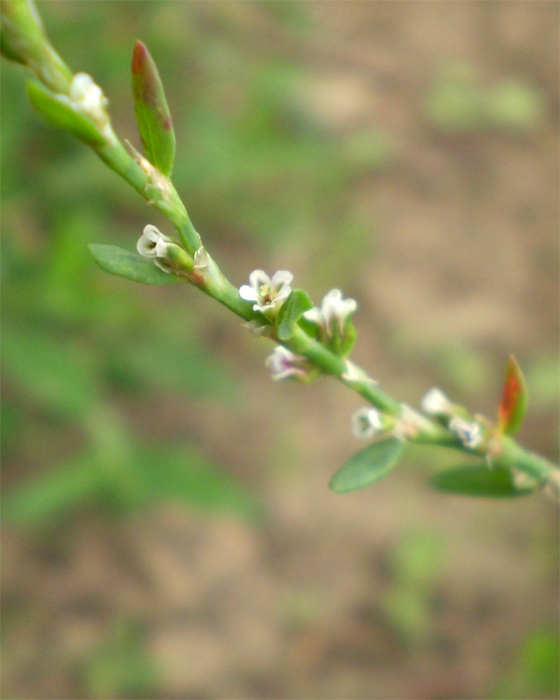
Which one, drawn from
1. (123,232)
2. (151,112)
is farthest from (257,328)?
(123,232)

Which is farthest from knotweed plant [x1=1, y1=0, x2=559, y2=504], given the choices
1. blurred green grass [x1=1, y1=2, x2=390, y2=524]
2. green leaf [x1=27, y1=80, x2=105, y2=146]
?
blurred green grass [x1=1, y1=2, x2=390, y2=524]

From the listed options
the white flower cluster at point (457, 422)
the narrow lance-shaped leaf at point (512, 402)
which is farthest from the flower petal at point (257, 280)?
the narrow lance-shaped leaf at point (512, 402)

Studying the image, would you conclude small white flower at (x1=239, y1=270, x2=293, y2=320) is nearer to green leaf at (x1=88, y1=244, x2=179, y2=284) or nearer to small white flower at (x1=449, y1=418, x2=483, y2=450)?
green leaf at (x1=88, y1=244, x2=179, y2=284)

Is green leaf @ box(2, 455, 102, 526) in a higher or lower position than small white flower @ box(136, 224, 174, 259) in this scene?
higher

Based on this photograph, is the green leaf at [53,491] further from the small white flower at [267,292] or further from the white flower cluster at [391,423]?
the small white flower at [267,292]

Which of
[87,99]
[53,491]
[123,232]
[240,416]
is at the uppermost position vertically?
[123,232]

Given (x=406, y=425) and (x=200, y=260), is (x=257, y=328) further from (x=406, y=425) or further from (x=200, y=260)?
(x=406, y=425)
